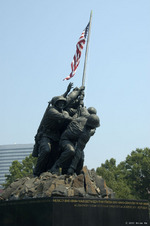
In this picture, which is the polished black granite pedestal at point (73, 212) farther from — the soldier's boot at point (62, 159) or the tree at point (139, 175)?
the tree at point (139, 175)

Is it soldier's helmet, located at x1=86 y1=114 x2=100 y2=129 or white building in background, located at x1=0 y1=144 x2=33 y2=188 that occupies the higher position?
white building in background, located at x1=0 y1=144 x2=33 y2=188

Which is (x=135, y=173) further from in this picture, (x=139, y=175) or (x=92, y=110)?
(x=92, y=110)

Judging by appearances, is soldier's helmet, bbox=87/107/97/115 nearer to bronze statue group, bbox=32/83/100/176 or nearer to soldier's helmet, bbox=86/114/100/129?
bronze statue group, bbox=32/83/100/176

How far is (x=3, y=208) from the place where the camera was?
44.4ft

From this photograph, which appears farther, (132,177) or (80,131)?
(132,177)

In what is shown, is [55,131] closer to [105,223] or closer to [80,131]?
[80,131]

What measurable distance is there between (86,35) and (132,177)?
22.7m

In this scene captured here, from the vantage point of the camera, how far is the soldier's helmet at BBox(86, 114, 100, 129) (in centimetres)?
1365

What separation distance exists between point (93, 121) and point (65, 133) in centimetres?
127

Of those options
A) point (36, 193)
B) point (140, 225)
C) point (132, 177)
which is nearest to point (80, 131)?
point (36, 193)

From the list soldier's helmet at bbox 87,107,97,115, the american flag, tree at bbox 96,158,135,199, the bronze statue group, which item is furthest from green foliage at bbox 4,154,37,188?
soldier's helmet at bbox 87,107,97,115

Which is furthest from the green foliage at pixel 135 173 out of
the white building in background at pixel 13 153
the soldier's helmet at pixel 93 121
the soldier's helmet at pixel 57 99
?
the white building in background at pixel 13 153

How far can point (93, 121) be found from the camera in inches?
537

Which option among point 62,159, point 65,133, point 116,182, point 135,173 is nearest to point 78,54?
point 65,133
